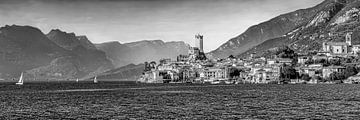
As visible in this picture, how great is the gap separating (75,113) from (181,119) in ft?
60.3

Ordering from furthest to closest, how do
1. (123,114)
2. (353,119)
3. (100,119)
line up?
1. (123,114)
2. (100,119)
3. (353,119)

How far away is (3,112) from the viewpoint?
79750 millimetres

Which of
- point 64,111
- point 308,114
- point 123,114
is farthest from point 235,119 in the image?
point 64,111

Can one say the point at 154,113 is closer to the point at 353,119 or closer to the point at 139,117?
the point at 139,117

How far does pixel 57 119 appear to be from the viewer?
67938 mm

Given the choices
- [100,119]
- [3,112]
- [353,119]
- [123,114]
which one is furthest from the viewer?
[3,112]

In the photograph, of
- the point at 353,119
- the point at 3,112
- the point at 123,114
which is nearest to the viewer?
the point at 353,119

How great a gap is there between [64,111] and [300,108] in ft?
116

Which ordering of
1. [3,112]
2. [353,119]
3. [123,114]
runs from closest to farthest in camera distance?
1. [353,119]
2. [123,114]
3. [3,112]

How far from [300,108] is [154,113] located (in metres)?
22.3

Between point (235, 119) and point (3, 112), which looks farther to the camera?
point (3, 112)

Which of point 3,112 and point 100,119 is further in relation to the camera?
point 3,112

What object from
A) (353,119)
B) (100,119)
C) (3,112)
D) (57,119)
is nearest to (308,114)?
(353,119)

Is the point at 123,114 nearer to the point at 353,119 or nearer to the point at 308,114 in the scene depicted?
the point at 308,114
